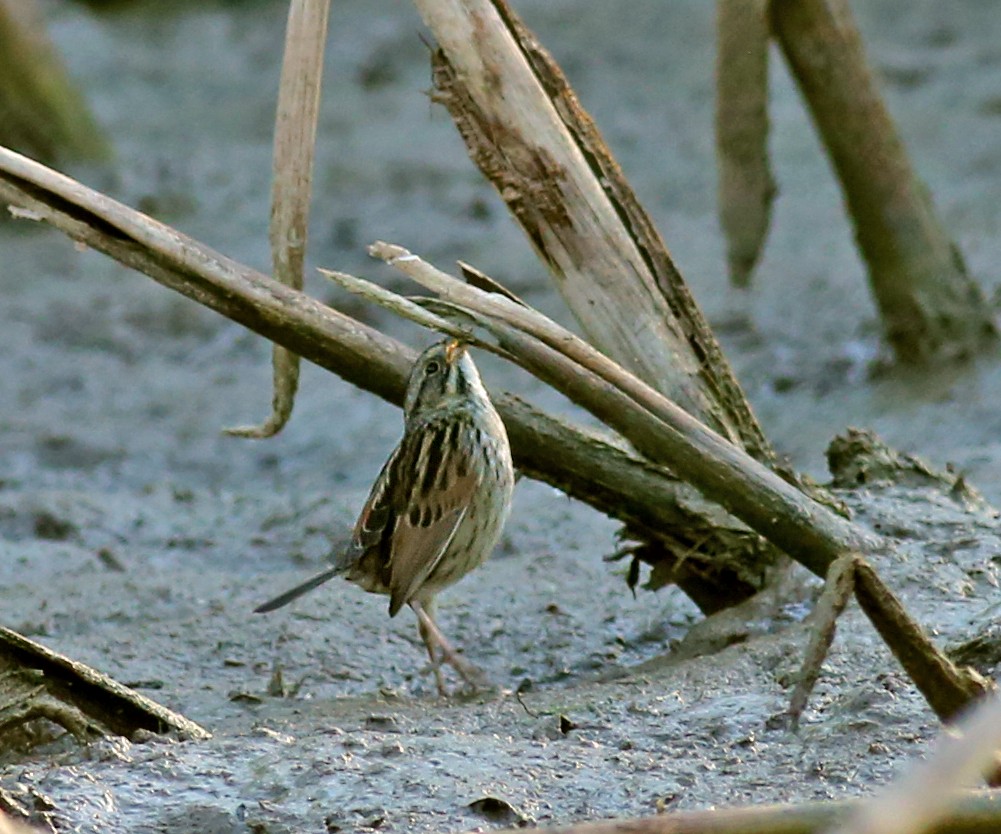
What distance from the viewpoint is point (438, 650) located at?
4.86 meters

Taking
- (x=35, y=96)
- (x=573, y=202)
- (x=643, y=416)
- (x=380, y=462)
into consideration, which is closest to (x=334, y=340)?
(x=573, y=202)

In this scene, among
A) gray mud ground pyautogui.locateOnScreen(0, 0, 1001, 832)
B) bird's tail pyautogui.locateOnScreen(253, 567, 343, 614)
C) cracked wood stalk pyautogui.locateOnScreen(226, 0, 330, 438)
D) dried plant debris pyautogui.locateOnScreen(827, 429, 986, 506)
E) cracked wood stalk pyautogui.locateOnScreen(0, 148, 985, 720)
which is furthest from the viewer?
dried plant debris pyautogui.locateOnScreen(827, 429, 986, 506)

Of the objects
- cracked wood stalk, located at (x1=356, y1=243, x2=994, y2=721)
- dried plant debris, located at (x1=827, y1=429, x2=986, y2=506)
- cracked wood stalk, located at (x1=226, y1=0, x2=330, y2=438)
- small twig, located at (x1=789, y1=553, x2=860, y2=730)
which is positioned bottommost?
small twig, located at (x1=789, y1=553, x2=860, y2=730)

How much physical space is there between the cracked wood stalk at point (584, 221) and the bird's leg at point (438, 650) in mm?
601

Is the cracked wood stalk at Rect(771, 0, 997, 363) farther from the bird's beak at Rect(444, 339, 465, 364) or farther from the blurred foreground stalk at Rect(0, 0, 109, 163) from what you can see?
the blurred foreground stalk at Rect(0, 0, 109, 163)

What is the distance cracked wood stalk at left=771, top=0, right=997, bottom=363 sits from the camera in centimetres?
690

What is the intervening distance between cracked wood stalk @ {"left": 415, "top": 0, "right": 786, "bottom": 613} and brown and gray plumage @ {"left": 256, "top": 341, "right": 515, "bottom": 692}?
1.27ft

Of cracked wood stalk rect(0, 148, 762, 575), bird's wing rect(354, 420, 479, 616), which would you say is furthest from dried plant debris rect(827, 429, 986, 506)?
bird's wing rect(354, 420, 479, 616)

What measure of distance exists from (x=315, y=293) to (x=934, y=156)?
3701 millimetres

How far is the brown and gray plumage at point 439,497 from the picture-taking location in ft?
15.6

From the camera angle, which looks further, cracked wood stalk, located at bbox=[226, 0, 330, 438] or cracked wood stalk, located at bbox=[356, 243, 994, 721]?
cracked wood stalk, located at bbox=[226, 0, 330, 438]

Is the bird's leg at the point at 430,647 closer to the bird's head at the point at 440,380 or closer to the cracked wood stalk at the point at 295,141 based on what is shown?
the bird's head at the point at 440,380

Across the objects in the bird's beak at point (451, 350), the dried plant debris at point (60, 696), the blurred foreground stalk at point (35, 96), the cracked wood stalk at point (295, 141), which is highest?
the blurred foreground stalk at point (35, 96)

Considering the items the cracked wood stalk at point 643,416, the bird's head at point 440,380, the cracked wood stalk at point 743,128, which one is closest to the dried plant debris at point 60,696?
the cracked wood stalk at point 643,416
